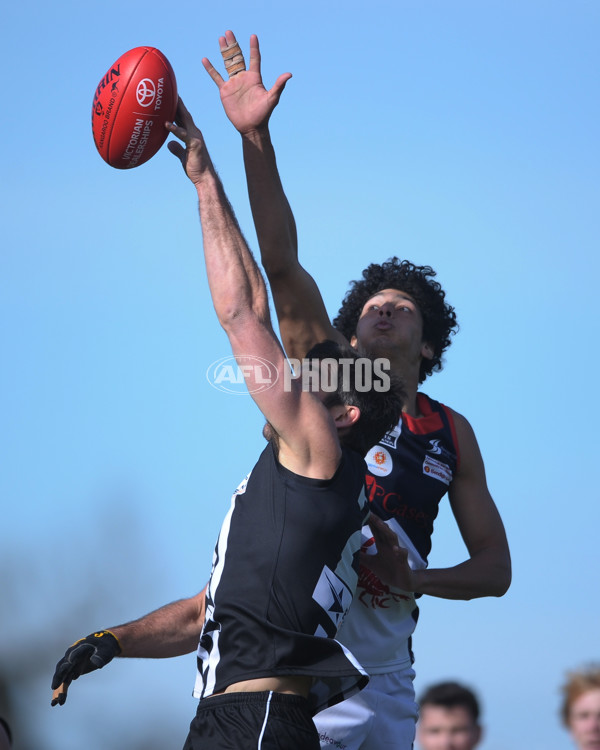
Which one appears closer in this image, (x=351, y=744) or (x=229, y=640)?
(x=229, y=640)

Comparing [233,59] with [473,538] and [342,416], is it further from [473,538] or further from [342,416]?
[473,538]

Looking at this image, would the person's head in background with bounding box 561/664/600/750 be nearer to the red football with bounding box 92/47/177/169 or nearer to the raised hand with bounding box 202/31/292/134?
the raised hand with bounding box 202/31/292/134

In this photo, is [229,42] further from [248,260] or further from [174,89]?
[248,260]

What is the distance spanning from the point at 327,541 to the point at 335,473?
0.24 metres

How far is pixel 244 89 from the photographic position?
4574 mm

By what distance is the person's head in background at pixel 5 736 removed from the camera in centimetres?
571

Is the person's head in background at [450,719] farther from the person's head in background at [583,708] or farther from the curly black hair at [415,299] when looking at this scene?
the curly black hair at [415,299]

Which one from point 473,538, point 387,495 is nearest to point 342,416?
point 387,495

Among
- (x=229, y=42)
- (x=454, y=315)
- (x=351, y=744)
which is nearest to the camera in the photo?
(x=351, y=744)

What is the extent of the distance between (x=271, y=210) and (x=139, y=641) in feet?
6.44

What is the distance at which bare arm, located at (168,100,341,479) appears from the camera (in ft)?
11.0

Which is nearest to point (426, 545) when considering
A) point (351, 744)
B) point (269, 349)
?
point (351, 744)

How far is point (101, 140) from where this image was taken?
14.9ft

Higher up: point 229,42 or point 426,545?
point 229,42
